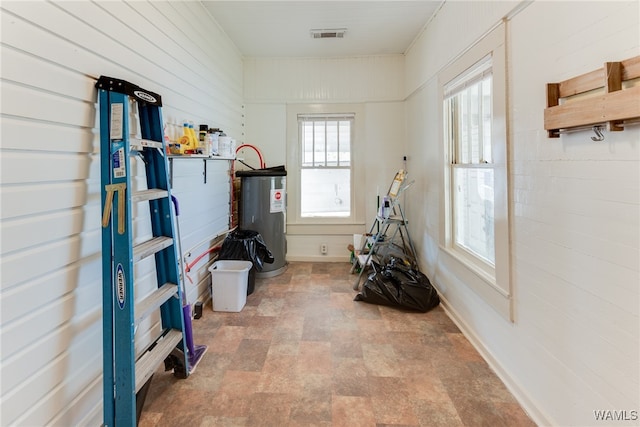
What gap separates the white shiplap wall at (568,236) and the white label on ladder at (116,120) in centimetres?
206

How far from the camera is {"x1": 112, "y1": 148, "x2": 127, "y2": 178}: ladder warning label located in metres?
1.33

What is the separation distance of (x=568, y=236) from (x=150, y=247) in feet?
6.71

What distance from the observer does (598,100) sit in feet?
3.46

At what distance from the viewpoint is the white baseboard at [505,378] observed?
57.7 inches

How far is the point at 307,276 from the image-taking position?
358 centimetres

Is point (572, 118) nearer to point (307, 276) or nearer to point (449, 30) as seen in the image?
point (449, 30)

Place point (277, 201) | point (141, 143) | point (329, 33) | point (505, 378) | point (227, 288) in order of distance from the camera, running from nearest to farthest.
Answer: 1. point (141, 143)
2. point (505, 378)
3. point (227, 288)
4. point (329, 33)
5. point (277, 201)

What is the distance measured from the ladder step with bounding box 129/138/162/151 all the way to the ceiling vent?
8.24ft

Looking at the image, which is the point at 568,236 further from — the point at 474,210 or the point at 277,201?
the point at 277,201

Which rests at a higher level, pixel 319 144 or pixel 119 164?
pixel 319 144

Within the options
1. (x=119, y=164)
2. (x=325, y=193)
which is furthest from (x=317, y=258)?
(x=119, y=164)

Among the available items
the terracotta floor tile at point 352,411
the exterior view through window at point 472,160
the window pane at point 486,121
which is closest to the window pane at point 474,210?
the exterior view through window at point 472,160

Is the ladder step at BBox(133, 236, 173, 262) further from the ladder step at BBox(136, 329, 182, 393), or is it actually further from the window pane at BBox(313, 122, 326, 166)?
the window pane at BBox(313, 122, 326, 166)

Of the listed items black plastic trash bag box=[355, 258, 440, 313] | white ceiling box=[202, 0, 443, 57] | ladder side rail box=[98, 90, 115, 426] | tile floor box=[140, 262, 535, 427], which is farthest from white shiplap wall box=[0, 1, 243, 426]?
black plastic trash bag box=[355, 258, 440, 313]
